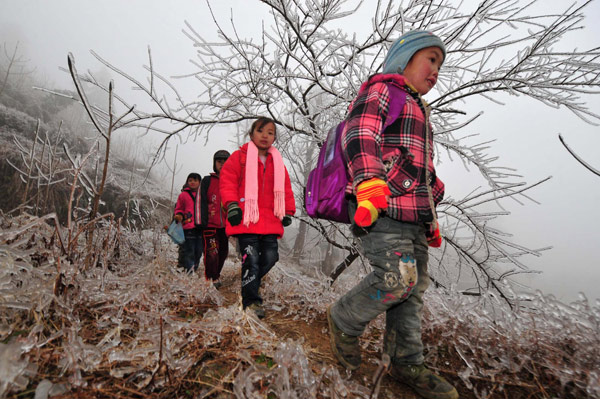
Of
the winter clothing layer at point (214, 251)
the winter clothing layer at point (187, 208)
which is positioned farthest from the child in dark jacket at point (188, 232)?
the winter clothing layer at point (214, 251)

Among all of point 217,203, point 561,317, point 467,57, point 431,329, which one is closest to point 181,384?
point 431,329

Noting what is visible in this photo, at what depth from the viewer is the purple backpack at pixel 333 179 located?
5.41ft

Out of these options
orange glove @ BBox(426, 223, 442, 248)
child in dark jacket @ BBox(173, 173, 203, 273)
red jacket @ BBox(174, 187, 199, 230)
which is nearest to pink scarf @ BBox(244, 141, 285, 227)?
orange glove @ BBox(426, 223, 442, 248)

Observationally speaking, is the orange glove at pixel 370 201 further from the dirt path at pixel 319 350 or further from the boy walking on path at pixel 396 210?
the dirt path at pixel 319 350

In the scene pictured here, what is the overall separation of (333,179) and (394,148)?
0.43 metres

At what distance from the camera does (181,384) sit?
3.41 ft

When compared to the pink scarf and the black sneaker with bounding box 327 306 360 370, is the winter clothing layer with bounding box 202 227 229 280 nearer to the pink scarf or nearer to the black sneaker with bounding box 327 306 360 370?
the pink scarf

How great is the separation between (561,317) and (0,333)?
2.97 metres

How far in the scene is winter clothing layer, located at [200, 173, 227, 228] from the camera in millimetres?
3859

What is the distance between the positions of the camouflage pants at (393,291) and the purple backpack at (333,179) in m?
0.12

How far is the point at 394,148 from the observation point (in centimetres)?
165

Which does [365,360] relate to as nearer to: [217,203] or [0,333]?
[0,333]

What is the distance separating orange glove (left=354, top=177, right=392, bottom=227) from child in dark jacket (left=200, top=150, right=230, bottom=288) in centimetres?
274

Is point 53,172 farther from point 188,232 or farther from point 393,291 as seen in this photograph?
point 393,291
